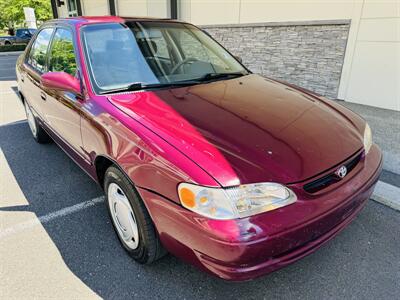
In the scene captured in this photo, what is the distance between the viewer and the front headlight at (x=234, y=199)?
1513mm

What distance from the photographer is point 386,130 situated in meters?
4.03

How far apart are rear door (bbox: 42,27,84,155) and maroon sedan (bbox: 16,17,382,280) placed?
0.06ft

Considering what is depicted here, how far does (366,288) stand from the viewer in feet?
6.37

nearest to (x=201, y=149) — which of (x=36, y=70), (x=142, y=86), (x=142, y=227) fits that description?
(x=142, y=227)

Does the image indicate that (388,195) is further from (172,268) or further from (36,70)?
(36,70)

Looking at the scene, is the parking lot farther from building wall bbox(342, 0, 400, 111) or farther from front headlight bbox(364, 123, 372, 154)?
building wall bbox(342, 0, 400, 111)

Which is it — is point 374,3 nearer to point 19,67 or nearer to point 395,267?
point 395,267

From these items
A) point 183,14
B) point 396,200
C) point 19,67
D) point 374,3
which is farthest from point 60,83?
point 183,14

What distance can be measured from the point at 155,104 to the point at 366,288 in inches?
70.2

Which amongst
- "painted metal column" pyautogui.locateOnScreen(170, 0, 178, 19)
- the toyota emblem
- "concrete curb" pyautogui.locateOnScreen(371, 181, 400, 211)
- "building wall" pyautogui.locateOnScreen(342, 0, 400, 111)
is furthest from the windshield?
"painted metal column" pyautogui.locateOnScreen(170, 0, 178, 19)

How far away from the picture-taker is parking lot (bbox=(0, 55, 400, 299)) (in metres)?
1.93

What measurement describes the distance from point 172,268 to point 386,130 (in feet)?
11.1

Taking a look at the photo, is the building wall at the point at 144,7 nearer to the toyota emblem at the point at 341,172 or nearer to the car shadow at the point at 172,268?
the car shadow at the point at 172,268

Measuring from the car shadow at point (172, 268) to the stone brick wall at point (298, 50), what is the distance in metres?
3.40
